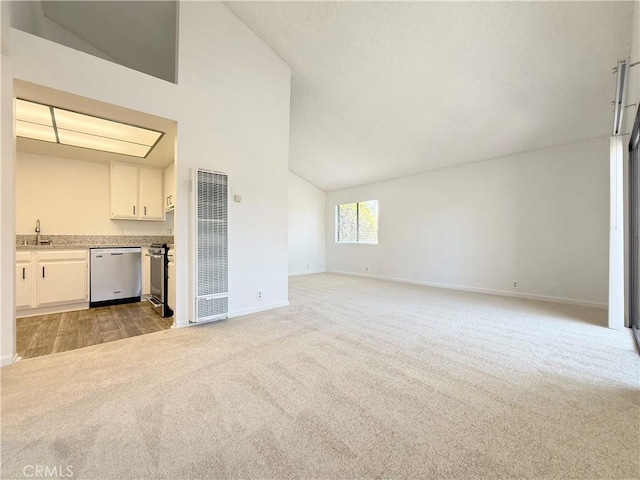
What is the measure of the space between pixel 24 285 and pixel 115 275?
96 cm

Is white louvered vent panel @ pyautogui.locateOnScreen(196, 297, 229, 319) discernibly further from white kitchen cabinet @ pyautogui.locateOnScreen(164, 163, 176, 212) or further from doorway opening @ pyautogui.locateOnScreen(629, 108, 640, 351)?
doorway opening @ pyautogui.locateOnScreen(629, 108, 640, 351)

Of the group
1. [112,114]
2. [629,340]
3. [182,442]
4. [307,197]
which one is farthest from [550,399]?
[307,197]

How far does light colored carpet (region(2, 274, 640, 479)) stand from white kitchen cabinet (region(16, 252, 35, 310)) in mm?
1799

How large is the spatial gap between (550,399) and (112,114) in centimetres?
475

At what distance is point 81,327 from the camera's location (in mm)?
3172

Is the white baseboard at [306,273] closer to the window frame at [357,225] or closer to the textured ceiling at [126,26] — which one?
the window frame at [357,225]

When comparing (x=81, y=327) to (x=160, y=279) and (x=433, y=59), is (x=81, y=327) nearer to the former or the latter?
(x=160, y=279)

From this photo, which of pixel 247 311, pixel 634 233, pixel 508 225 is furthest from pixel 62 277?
pixel 634 233

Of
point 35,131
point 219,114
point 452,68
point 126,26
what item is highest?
point 126,26

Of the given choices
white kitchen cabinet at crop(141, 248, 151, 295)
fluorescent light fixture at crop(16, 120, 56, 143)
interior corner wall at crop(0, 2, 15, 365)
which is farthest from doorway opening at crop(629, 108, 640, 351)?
fluorescent light fixture at crop(16, 120, 56, 143)

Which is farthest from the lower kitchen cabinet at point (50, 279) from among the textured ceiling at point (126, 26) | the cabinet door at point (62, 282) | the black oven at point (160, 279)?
the textured ceiling at point (126, 26)

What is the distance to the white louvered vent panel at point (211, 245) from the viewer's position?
10.4 ft

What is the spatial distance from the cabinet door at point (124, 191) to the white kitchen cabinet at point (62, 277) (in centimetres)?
97

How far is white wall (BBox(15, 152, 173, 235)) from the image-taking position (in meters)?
3.99
